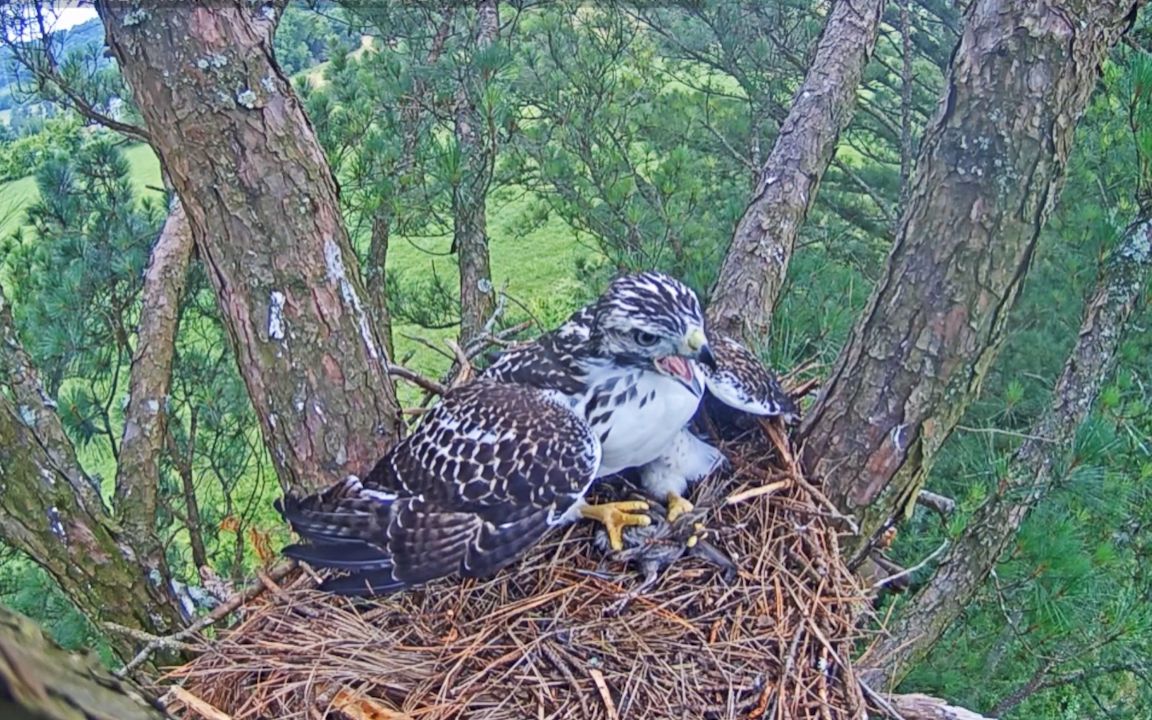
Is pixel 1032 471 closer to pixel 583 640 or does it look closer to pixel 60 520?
pixel 583 640

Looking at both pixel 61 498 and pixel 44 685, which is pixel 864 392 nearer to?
pixel 44 685

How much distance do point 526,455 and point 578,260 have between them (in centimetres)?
394

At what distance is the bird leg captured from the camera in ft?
7.24

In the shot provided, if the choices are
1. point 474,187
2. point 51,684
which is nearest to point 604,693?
point 51,684

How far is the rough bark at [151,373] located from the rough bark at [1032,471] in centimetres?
251

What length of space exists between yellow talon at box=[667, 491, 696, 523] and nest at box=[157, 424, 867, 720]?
0.16 feet

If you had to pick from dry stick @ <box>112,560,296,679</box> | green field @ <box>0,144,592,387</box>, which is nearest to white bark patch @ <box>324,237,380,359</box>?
dry stick @ <box>112,560,296,679</box>

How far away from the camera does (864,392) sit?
2.03 metres

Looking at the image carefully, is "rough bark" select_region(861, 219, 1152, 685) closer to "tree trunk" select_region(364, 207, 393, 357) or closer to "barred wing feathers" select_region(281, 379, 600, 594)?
"barred wing feathers" select_region(281, 379, 600, 594)

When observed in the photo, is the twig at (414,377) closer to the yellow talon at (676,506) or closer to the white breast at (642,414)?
the white breast at (642,414)

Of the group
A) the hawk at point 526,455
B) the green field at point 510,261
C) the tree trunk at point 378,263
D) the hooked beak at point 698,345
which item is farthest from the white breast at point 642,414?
the green field at point 510,261

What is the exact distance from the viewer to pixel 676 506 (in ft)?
7.57

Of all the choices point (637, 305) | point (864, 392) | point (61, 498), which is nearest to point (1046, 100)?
point (864, 392)

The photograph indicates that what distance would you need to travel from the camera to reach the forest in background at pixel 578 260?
9.94ft
